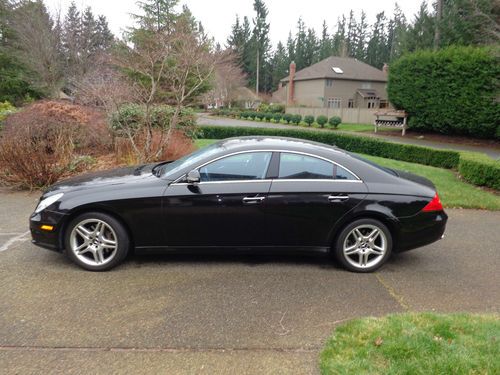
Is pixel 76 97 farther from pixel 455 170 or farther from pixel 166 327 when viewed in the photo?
pixel 455 170

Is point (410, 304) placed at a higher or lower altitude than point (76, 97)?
lower

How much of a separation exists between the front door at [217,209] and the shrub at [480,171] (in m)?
7.02

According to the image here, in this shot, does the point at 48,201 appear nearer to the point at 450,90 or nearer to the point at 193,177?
the point at 193,177

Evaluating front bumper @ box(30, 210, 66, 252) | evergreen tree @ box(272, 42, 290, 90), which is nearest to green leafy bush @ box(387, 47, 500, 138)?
front bumper @ box(30, 210, 66, 252)

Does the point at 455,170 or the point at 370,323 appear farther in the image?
the point at 455,170

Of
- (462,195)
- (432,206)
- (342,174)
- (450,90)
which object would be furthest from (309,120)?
(342,174)

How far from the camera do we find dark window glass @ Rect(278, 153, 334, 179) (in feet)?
13.4

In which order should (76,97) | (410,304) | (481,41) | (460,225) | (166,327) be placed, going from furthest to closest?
(481,41)
(76,97)
(460,225)
(410,304)
(166,327)

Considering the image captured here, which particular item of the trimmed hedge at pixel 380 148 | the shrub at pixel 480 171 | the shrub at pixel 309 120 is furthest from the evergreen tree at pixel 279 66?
the shrub at pixel 480 171

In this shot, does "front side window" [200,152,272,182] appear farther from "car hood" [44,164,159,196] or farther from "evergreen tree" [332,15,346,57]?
"evergreen tree" [332,15,346,57]

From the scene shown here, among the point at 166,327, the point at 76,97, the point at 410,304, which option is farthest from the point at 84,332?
the point at 76,97

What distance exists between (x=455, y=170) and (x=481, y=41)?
57.2ft

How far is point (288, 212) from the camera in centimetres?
400

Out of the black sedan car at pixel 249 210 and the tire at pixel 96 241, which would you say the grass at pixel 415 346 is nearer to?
the black sedan car at pixel 249 210
